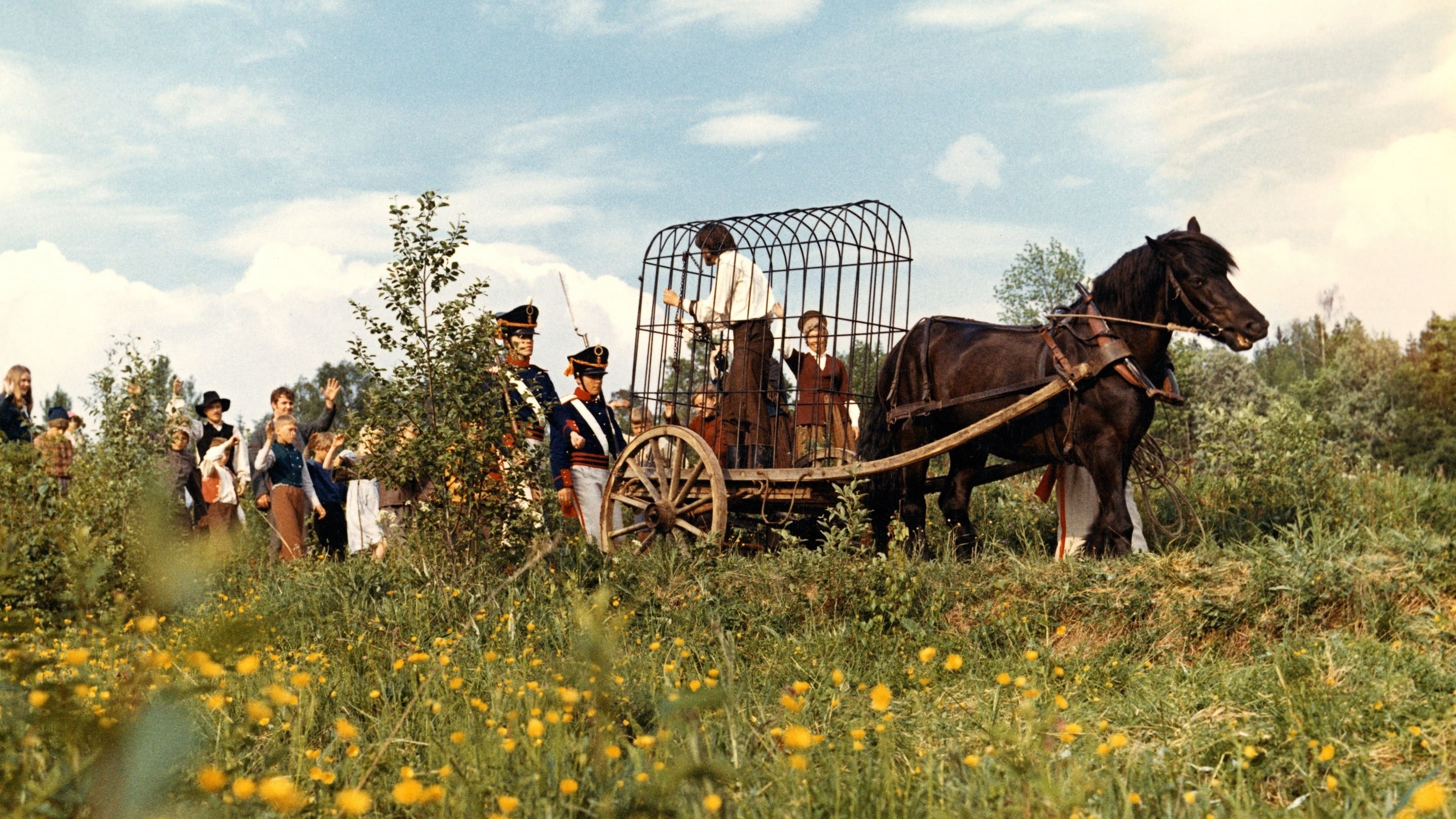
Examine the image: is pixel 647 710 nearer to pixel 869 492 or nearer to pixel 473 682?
pixel 473 682

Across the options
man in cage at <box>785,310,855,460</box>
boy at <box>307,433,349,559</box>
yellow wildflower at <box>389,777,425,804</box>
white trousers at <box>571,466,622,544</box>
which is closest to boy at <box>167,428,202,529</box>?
boy at <box>307,433,349,559</box>

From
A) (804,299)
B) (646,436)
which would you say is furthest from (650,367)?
(804,299)

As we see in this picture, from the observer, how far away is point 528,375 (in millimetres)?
8852

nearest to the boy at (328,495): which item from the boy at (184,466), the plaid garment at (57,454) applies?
the boy at (184,466)

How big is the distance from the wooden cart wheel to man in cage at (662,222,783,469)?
0.29 m

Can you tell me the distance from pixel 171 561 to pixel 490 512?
5.25 m

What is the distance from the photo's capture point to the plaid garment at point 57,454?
9188 millimetres

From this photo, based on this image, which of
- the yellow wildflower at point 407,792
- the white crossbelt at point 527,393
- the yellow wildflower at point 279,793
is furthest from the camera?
the white crossbelt at point 527,393

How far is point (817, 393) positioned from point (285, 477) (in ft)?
16.5

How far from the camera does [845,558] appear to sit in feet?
20.8

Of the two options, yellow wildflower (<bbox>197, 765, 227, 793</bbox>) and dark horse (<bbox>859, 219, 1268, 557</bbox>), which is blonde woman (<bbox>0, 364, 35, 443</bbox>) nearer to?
dark horse (<bbox>859, 219, 1268, 557</bbox>)

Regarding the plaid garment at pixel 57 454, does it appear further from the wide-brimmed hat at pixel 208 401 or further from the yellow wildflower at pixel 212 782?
the yellow wildflower at pixel 212 782

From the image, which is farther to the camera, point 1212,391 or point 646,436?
point 1212,391

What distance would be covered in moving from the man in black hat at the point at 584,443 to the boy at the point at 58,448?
3.61m
